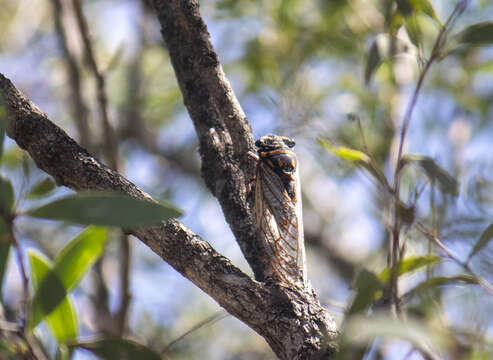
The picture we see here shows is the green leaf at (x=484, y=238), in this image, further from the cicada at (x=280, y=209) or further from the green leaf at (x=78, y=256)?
the green leaf at (x=78, y=256)

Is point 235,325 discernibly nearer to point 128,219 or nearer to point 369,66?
point 369,66

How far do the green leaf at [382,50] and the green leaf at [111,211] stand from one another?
2.17 ft

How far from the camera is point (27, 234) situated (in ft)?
8.32

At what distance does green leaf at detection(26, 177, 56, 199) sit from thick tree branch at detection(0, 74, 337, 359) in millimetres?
14

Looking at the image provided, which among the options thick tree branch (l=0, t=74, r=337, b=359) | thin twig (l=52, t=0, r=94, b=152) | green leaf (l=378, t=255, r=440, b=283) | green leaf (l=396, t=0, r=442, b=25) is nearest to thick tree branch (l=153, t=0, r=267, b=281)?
thick tree branch (l=0, t=74, r=337, b=359)

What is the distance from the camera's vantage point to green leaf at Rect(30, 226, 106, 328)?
79cm

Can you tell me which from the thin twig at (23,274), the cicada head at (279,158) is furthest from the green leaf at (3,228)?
the cicada head at (279,158)

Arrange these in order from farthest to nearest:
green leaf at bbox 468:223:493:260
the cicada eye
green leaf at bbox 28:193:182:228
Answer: the cicada eye
green leaf at bbox 468:223:493:260
green leaf at bbox 28:193:182:228

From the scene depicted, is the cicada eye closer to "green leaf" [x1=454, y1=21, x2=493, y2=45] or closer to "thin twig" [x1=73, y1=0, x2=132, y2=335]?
"thin twig" [x1=73, y1=0, x2=132, y2=335]

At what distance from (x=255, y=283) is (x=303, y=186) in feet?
7.34

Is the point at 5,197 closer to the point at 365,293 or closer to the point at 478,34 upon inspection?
the point at 365,293

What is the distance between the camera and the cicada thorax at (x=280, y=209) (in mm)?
1026

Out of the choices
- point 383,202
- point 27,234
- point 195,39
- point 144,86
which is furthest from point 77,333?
point 144,86

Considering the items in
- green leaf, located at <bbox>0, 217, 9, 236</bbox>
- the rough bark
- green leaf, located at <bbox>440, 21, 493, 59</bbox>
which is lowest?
green leaf, located at <bbox>0, 217, 9, 236</bbox>
